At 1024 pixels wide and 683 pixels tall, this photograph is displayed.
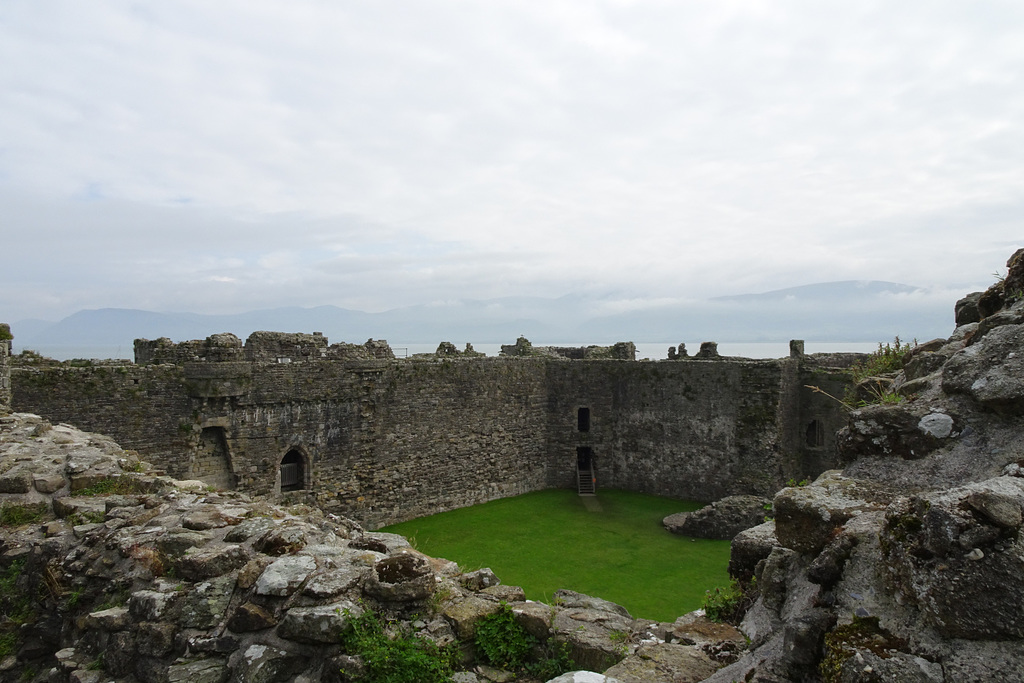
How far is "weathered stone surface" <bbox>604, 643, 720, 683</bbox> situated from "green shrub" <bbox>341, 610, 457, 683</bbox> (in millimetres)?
1167

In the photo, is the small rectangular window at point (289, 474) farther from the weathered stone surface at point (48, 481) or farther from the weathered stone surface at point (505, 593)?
the weathered stone surface at point (505, 593)

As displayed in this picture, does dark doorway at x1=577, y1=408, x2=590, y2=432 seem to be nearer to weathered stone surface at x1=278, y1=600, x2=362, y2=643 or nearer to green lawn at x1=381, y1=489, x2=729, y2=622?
green lawn at x1=381, y1=489, x2=729, y2=622

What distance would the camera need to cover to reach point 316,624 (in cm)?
423

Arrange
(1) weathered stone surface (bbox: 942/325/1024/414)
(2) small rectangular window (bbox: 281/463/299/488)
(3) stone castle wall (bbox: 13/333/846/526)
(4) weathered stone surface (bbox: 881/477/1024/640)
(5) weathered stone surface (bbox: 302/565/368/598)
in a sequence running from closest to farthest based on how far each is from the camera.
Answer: (4) weathered stone surface (bbox: 881/477/1024/640), (1) weathered stone surface (bbox: 942/325/1024/414), (5) weathered stone surface (bbox: 302/565/368/598), (3) stone castle wall (bbox: 13/333/846/526), (2) small rectangular window (bbox: 281/463/299/488)

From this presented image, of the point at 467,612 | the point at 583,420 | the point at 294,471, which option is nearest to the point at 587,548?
the point at 583,420

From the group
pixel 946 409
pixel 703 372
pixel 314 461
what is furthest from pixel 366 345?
pixel 946 409

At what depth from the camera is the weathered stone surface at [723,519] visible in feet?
58.9

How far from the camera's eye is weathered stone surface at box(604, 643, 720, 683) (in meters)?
4.05

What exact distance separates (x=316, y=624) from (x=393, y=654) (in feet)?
1.89

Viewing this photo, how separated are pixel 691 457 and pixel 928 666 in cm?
2003

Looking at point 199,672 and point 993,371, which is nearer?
point 993,371

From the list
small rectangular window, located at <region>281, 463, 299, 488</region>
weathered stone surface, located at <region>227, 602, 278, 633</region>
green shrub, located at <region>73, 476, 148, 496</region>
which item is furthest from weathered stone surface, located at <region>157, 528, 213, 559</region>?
small rectangular window, located at <region>281, 463, 299, 488</region>

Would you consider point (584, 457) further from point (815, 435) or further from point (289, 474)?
point (289, 474)

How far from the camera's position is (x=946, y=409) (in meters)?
4.12
